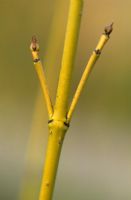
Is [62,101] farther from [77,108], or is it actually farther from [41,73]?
[77,108]

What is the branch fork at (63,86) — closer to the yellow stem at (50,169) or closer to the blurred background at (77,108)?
the yellow stem at (50,169)

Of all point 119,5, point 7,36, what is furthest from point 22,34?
point 119,5

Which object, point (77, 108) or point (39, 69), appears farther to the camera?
point (77, 108)

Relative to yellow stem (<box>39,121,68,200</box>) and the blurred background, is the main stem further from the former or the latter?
the blurred background

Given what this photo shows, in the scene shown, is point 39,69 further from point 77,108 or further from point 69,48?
point 77,108

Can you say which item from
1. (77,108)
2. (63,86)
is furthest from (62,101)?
(77,108)

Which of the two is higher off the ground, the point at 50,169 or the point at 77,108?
the point at 77,108
